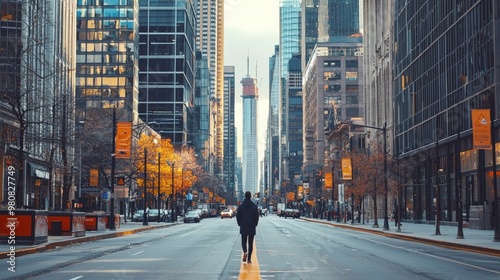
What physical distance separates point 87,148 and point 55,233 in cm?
3455

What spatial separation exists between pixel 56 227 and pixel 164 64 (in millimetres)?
140626

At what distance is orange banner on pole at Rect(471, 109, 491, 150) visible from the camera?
36.2 m

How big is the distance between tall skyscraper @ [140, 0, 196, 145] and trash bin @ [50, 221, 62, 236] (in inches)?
5351

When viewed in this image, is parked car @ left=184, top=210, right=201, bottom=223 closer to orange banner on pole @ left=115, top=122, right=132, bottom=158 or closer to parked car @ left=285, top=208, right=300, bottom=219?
parked car @ left=285, top=208, right=300, bottom=219

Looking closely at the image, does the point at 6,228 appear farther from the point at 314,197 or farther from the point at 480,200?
the point at 314,197

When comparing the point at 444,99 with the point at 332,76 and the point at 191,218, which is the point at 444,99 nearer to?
the point at 191,218

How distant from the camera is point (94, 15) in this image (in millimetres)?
148000

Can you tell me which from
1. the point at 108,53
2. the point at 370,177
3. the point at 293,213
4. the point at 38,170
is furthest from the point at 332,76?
the point at 38,170

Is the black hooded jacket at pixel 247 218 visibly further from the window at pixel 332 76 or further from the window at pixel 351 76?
the window at pixel 351 76

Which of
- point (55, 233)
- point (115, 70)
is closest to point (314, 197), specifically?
point (115, 70)

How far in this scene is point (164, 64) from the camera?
178 metres

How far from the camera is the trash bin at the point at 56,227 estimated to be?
3972cm

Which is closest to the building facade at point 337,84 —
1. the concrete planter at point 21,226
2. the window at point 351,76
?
the window at point 351,76

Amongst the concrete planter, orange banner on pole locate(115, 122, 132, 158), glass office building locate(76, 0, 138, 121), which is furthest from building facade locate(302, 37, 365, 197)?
the concrete planter
